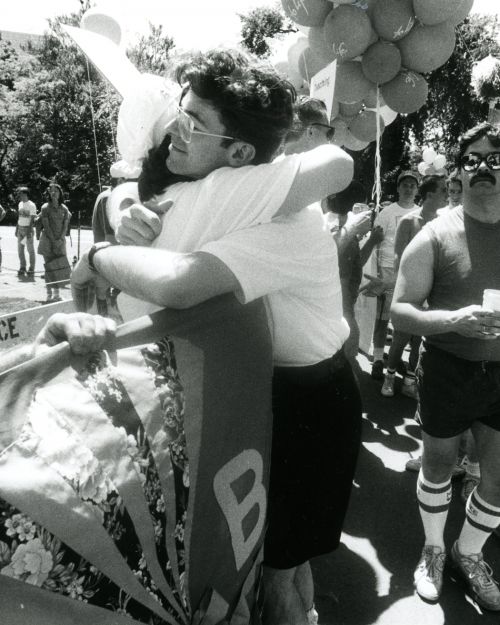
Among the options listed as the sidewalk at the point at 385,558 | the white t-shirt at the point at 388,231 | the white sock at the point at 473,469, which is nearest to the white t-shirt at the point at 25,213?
the white t-shirt at the point at 388,231

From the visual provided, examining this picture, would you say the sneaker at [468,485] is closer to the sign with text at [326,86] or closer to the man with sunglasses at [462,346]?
the man with sunglasses at [462,346]

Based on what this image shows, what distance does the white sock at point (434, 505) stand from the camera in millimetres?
2385

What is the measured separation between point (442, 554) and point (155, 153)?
2.07m

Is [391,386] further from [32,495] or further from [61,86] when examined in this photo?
[61,86]

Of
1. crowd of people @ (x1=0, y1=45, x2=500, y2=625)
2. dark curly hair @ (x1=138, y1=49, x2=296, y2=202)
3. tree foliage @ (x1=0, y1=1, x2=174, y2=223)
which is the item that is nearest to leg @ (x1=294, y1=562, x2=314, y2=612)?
crowd of people @ (x1=0, y1=45, x2=500, y2=625)

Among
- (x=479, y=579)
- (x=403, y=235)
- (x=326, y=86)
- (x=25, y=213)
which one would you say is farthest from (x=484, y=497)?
(x=25, y=213)

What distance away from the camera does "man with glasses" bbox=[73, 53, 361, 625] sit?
1129 mm

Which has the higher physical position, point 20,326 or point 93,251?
point 93,251

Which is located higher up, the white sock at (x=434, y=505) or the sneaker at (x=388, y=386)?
the white sock at (x=434, y=505)

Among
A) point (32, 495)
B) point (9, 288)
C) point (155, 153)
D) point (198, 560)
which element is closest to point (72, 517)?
point (32, 495)

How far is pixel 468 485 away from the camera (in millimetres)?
3164

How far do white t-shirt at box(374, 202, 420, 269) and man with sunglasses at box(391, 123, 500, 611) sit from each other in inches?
120

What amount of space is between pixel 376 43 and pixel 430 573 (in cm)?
343

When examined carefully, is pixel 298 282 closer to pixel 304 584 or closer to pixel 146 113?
pixel 146 113
